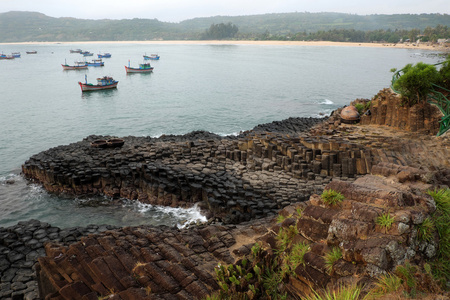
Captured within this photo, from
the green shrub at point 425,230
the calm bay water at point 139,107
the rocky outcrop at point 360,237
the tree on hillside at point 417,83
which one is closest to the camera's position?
the rocky outcrop at point 360,237

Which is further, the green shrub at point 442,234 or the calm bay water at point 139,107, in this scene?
the calm bay water at point 139,107

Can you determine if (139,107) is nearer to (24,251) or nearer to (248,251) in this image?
(24,251)

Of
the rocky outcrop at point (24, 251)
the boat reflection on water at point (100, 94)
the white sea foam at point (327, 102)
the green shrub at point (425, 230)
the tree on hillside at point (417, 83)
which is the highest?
the tree on hillside at point (417, 83)

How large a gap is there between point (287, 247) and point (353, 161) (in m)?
11.0

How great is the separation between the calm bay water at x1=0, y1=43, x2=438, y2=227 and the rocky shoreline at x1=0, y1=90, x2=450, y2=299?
1716 millimetres

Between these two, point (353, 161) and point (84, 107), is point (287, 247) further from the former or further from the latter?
point (84, 107)

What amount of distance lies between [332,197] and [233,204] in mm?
9225

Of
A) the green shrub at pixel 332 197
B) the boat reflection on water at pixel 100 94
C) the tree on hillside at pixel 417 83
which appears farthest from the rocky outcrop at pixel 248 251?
the boat reflection on water at pixel 100 94

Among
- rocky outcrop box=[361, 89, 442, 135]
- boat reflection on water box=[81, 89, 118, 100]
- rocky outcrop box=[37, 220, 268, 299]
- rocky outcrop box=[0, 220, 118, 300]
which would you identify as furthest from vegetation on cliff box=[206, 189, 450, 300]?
boat reflection on water box=[81, 89, 118, 100]

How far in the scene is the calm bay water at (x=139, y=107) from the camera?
64.7 feet

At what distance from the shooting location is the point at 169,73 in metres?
82.6

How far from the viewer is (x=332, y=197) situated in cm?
816

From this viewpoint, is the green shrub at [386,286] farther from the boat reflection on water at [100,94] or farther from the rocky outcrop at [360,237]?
the boat reflection on water at [100,94]

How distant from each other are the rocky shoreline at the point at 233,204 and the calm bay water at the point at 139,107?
172 cm
